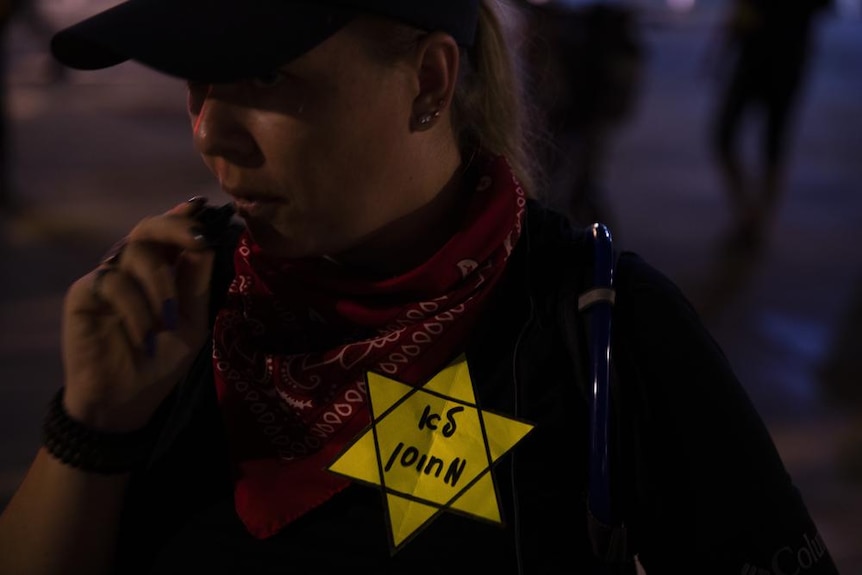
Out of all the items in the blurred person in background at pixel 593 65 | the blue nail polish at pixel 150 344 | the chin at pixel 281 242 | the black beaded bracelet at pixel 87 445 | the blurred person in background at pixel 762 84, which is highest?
the chin at pixel 281 242

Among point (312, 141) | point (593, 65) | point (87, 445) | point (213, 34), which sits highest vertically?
point (213, 34)

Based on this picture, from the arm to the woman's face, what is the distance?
117mm

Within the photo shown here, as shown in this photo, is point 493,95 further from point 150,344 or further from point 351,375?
point 150,344

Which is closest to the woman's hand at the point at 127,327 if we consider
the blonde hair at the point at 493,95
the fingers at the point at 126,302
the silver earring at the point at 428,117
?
the fingers at the point at 126,302

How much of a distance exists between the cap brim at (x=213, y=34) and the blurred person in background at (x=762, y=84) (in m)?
5.69

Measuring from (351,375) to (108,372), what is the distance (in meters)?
0.31


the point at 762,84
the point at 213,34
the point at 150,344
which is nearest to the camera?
the point at 213,34

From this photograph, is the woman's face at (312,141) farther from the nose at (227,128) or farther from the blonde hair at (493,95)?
the blonde hair at (493,95)

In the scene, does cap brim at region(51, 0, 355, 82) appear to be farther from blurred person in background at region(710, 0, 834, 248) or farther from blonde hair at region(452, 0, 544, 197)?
blurred person in background at region(710, 0, 834, 248)

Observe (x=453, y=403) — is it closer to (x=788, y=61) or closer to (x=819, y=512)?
(x=819, y=512)

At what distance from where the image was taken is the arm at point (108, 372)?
1.51 meters

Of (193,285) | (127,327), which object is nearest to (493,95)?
(193,285)

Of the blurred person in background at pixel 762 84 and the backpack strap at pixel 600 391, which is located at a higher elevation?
the backpack strap at pixel 600 391

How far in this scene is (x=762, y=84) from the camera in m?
6.77
